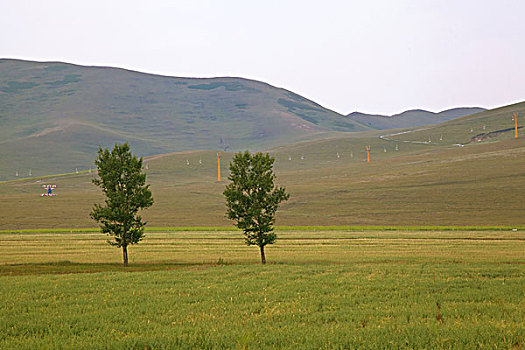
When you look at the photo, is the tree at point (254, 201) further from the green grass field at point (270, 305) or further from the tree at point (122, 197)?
the tree at point (122, 197)

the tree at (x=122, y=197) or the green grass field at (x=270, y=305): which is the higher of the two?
the tree at (x=122, y=197)

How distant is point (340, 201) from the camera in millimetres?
80625

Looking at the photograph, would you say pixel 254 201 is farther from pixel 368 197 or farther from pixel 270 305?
pixel 368 197

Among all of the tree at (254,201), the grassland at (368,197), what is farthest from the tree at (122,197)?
the grassland at (368,197)

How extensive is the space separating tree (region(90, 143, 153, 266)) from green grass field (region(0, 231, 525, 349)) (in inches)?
87.2

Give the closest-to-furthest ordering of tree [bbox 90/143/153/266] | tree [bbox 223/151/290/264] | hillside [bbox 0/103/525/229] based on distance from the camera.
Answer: tree [bbox 90/143/153/266] < tree [bbox 223/151/290/264] < hillside [bbox 0/103/525/229]

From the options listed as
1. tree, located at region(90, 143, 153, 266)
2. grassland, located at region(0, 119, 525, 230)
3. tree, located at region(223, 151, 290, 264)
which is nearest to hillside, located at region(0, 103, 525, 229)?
grassland, located at region(0, 119, 525, 230)

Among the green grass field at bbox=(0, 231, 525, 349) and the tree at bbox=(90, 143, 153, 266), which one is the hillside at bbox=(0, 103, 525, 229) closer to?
the tree at bbox=(90, 143, 153, 266)

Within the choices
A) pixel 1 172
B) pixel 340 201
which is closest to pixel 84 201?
pixel 340 201

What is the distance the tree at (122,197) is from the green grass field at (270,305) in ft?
7.26

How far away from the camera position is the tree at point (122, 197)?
3086cm

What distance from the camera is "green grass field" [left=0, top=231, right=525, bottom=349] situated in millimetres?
10977

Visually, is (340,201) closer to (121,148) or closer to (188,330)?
(121,148)

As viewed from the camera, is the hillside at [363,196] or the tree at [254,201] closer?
the tree at [254,201]
